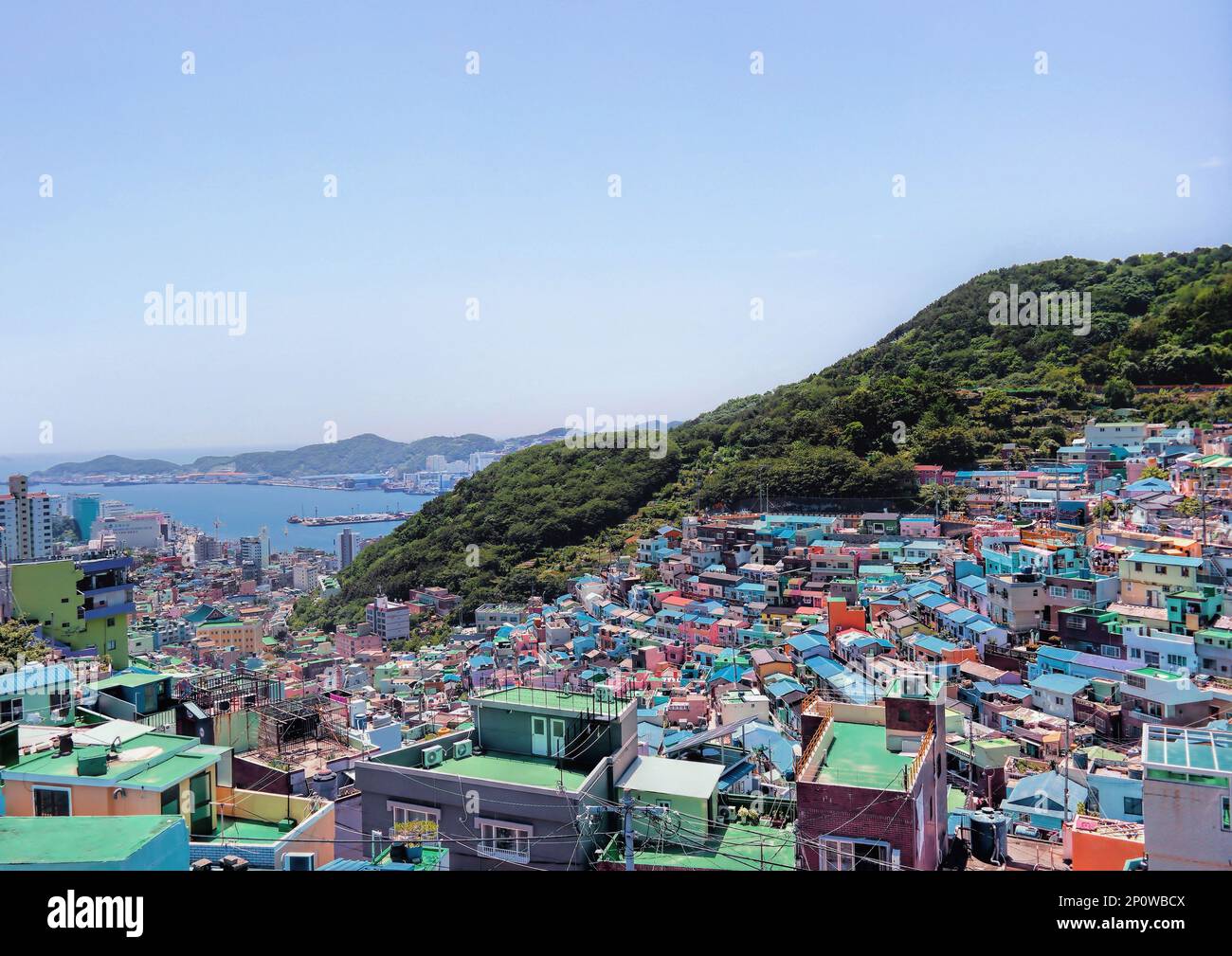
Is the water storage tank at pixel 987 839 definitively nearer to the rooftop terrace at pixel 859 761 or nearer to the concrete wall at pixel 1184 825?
the rooftop terrace at pixel 859 761

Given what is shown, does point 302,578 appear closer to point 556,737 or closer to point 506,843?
point 556,737

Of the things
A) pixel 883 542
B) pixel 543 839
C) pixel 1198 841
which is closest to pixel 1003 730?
pixel 1198 841

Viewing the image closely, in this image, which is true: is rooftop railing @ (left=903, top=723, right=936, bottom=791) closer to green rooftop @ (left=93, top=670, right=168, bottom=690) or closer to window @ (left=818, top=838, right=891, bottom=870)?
window @ (left=818, top=838, right=891, bottom=870)

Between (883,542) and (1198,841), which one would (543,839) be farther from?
(883,542)

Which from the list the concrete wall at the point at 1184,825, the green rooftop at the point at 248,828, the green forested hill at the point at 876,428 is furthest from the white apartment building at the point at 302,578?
the concrete wall at the point at 1184,825

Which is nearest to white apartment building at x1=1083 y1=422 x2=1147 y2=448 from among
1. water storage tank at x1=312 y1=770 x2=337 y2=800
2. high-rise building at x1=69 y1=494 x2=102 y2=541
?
water storage tank at x1=312 y1=770 x2=337 y2=800
